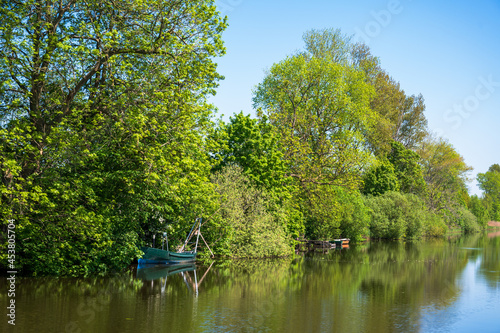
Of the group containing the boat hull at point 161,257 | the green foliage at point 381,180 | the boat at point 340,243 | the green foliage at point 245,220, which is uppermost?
the green foliage at point 381,180

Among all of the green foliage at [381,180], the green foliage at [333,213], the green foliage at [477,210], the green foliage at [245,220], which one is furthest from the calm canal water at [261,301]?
the green foliage at [477,210]

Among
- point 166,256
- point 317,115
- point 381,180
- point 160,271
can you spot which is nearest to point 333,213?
point 317,115

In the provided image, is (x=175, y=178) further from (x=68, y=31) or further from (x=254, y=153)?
(x=254, y=153)

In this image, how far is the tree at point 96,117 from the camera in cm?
1947

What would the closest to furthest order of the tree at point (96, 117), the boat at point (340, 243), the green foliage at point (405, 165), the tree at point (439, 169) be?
the tree at point (96, 117)
the boat at point (340, 243)
the green foliage at point (405, 165)
the tree at point (439, 169)

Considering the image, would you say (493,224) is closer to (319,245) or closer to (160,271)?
(319,245)

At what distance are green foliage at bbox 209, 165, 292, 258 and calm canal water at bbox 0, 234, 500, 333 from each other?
10.3 ft

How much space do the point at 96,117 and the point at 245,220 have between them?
14387mm

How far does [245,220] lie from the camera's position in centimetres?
3272

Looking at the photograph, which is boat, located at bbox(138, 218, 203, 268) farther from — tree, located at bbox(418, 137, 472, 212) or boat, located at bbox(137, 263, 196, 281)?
tree, located at bbox(418, 137, 472, 212)

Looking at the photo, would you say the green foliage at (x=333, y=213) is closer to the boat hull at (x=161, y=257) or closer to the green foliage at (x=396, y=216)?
the green foliage at (x=396, y=216)

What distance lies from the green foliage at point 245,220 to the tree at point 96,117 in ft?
26.4

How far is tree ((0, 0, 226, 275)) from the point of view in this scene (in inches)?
766

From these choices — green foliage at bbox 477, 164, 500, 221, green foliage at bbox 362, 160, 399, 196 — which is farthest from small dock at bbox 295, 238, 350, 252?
green foliage at bbox 477, 164, 500, 221
